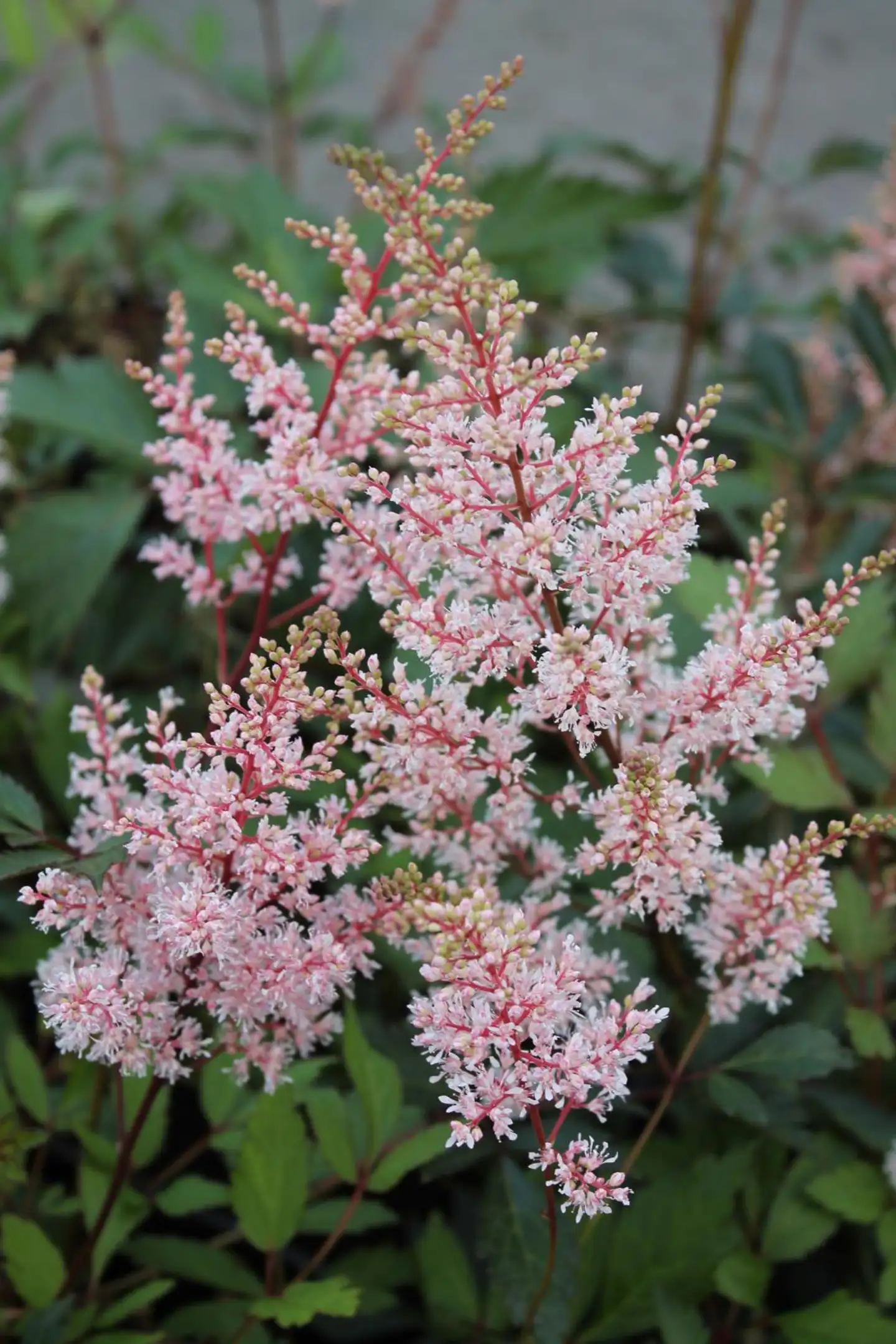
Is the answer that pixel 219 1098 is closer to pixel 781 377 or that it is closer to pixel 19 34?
pixel 781 377

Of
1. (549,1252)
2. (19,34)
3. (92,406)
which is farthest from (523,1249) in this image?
(19,34)

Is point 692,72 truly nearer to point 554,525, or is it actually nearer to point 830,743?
point 830,743

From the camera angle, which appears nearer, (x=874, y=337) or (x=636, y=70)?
(x=874, y=337)

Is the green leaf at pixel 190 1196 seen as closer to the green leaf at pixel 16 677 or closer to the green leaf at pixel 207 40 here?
the green leaf at pixel 16 677

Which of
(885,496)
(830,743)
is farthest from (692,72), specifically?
(830,743)

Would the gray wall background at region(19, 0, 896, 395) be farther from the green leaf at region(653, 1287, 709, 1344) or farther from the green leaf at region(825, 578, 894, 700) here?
the green leaf at region(653, 1287, 709, 1344)
